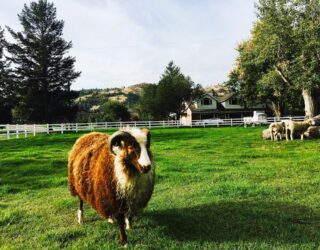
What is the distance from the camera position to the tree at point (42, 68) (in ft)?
155

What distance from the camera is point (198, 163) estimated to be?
45.6 ft

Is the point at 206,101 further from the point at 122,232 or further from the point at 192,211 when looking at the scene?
the point at 122,232

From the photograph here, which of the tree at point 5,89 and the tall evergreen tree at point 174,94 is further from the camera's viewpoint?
the tall evergreen tree at point 174,94

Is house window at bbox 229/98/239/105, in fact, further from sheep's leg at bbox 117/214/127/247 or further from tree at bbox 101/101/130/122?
sheep's leg at bbox 117/214/127/247

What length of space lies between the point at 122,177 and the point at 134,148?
0.54 meters

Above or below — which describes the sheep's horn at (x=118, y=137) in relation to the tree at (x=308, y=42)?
below

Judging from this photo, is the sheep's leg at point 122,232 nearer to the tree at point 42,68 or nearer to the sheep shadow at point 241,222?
the sheep shadow at point 241,222

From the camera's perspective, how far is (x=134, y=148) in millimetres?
5566

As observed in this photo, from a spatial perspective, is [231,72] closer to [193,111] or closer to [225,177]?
[193,111]

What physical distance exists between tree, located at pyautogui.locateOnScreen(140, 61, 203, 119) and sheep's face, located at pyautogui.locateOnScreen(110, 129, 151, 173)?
5528 centimetres

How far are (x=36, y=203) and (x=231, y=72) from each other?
176 ft

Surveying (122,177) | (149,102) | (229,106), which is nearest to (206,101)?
(229,106)

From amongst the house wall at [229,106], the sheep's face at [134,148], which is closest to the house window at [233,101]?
the house wall at [229,106]

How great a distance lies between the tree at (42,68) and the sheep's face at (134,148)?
43.0 meters
